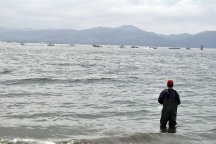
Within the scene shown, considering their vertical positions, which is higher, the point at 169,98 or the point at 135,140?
the point at 169,98

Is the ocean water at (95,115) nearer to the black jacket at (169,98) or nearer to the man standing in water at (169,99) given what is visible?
the man standing in water at (169,99)

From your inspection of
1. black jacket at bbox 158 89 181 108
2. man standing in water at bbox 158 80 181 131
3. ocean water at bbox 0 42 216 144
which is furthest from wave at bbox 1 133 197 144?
black jacket at bbox 158 89 181 108

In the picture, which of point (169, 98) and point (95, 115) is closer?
point (169, 98)

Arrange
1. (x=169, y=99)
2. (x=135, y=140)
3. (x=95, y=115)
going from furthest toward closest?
(x=95, y=115)
(x=169, y=99)
(x=135, y=140)

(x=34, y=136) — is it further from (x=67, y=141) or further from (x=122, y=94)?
(x=122, y=94)

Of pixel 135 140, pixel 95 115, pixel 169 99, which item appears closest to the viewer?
pixel 135 140

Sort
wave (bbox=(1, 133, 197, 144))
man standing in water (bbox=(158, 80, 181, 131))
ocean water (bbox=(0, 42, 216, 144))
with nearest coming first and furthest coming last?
wave (bbox=(1, 133, 197, 144)), ocean water (bbox=(0, 42, 216, 144)), man standing in water (bbox=(158, 80, 181, 131))

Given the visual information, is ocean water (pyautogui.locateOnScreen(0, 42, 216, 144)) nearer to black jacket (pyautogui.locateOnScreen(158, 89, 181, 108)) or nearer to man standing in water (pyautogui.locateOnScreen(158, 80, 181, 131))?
man standing in water (pyautogui.locateOnScreen(158, 80, 181, 131))

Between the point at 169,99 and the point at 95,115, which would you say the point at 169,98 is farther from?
the point at 95,115

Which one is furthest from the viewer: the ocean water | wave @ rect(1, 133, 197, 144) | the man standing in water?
the man standing in water

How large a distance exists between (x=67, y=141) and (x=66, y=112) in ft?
20.7

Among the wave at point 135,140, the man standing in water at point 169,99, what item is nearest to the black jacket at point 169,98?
the man standing in water at point 169,99

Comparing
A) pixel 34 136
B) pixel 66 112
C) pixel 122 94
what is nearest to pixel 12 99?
pixel 66 112

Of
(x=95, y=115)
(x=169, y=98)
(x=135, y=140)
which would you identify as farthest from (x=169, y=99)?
(x=95, y=115)
